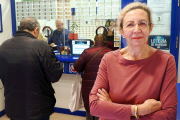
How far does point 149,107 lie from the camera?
3.68ft

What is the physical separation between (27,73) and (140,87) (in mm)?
1251

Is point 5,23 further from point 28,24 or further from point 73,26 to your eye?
point 28,24

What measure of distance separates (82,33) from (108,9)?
2.26 ft

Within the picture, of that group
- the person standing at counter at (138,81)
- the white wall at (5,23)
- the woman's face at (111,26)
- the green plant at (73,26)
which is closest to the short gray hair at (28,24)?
the person standing at counter at (138,81)

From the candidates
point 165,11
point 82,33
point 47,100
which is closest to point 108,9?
point 82,33

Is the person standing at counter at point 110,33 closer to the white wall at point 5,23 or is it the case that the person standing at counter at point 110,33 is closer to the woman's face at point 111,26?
the woman's face at point 111,26

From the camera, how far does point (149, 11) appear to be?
1266mm

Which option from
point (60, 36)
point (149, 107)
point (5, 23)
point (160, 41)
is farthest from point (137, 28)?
point (5, 23)

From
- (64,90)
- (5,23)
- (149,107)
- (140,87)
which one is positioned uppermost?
(5,23)

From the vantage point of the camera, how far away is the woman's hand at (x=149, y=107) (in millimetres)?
1124

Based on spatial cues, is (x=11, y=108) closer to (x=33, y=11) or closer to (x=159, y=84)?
(x=159, y=84)

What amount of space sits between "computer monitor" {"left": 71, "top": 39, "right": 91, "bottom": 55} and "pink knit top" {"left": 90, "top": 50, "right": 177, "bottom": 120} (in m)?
2.10

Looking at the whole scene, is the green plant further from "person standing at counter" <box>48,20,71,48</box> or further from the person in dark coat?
the person in dark coat

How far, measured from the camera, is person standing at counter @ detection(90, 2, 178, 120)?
3.76 ft
